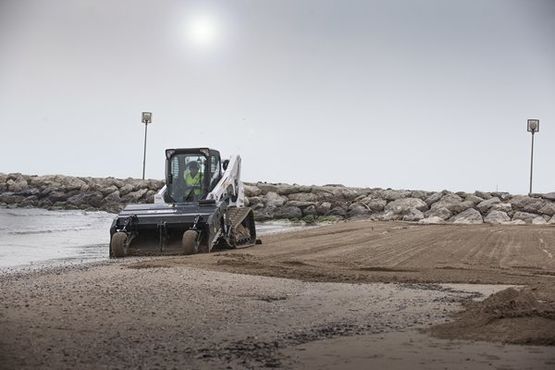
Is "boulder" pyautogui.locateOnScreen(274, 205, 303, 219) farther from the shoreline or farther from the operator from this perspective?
the shoreline

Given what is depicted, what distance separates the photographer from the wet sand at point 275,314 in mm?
4293

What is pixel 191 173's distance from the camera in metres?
13.9

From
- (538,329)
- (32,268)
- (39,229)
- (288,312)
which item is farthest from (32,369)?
(39,229)

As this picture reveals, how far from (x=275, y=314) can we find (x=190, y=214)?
6.24m

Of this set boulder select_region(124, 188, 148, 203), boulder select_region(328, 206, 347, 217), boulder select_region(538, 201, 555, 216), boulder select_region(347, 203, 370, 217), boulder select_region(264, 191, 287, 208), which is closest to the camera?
boulder select_region(538, 201, 555, 216)

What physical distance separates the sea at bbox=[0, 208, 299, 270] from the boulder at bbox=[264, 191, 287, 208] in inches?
108

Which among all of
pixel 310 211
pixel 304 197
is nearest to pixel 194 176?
pixel 310 211

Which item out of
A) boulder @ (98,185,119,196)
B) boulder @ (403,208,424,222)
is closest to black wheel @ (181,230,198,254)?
boulder @ (403,208,424,222)

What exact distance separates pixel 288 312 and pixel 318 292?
1306 millimetres

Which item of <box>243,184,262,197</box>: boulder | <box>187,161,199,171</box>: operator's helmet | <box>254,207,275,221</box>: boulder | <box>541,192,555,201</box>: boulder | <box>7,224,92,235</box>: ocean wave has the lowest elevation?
<box>7,224,92,235</box>: ocean wave

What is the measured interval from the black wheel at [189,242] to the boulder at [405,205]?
17321mm

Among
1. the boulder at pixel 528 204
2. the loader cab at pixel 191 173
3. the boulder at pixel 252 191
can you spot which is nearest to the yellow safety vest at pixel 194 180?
the loader cab at pixel 191 173

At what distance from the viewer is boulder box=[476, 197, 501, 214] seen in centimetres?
2786

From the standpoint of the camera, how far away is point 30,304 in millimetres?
5973
